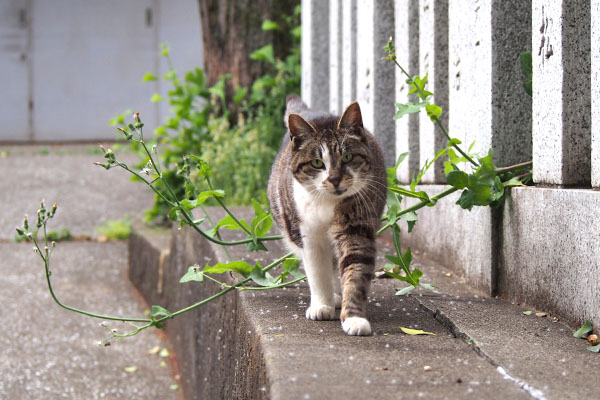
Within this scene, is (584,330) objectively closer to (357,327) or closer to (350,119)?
(357,327)

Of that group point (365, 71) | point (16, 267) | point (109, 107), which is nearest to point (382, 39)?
point (365, 71)

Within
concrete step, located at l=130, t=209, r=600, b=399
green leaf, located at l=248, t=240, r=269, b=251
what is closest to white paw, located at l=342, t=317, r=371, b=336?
concrete step, located at l=130, t=209, r=600, b=399

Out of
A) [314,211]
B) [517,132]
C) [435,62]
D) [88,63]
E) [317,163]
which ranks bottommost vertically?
[314,211]

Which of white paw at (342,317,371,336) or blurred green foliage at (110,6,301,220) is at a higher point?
blurred green foliage at (110,6,301,220)

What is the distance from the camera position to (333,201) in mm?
2291

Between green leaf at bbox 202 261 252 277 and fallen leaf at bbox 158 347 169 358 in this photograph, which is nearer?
green leaf at bbox 202 261 252 277

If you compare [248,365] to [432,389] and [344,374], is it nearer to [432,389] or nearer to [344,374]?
[344,374]

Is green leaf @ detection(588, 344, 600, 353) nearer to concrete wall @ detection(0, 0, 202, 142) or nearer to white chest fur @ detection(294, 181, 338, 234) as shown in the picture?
white chest fur @ detection(294, 181, 338, 234)

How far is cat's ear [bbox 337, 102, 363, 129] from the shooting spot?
2.27 meters

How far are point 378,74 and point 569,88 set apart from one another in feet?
6.24

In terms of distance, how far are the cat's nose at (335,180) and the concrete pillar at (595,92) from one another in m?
0.71

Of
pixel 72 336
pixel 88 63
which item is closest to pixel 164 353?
pixel 72 336

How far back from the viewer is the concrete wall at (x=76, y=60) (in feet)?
41.9

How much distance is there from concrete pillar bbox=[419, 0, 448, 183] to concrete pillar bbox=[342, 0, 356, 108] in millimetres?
1160
